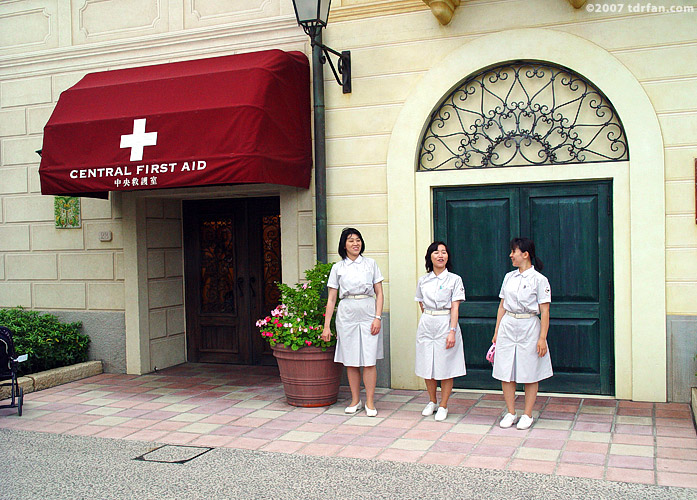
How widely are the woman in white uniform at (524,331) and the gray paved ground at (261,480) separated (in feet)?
4.06

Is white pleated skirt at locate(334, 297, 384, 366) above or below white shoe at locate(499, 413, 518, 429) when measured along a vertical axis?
above

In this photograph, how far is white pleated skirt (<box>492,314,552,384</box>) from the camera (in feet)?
19.7

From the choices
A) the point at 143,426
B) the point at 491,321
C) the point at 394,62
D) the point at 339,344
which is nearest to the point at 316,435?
the point at 339,344

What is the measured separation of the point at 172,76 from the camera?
8016 millimetres

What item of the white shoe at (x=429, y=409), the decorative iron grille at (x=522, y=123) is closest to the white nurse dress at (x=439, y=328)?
the white shoe at (x=429, y=409)

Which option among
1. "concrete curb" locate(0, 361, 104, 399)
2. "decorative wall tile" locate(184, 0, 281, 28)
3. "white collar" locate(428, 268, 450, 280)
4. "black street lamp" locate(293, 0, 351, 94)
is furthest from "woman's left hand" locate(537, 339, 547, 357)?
"concrete curb" locate(0, 361, 104, 399)

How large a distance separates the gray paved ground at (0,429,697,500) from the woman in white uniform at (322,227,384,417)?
1447 millimetres

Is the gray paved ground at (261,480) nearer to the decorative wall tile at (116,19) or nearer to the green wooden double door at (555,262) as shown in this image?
the green wooden double door at (555,262)

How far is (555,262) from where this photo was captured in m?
7.21

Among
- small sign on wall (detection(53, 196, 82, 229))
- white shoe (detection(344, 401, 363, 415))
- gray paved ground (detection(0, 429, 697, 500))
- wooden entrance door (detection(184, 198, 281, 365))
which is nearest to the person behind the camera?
gray paved ground (detection(0, 429, 697, 500))

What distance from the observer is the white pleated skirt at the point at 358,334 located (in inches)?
262

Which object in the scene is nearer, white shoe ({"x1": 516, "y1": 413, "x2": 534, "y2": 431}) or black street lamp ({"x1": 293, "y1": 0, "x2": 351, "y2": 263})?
white shoe ({"x1": 516, "y1": 413, "x2": 534, "y2": 431})

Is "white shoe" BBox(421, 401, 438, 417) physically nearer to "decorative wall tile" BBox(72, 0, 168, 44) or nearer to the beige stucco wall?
the beige stucco wall

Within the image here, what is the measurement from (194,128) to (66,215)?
2958 mm
